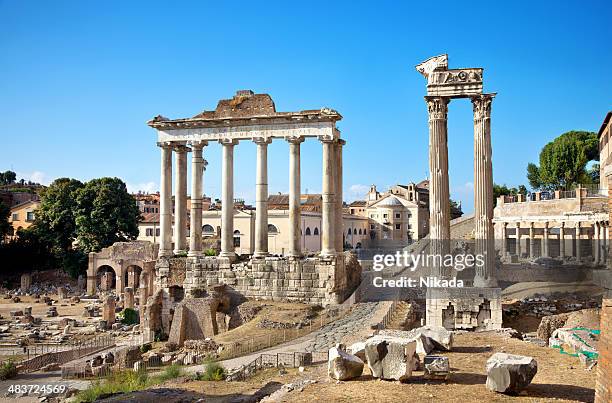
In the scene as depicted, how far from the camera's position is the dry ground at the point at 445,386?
11836mm

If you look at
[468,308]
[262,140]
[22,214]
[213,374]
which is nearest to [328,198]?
[262,140]

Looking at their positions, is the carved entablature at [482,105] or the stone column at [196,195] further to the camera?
the stone column at [196,195]

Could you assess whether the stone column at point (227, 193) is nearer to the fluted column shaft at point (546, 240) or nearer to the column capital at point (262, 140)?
the column capital at point (262, 140)

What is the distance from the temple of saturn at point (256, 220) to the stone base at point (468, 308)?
6760mm

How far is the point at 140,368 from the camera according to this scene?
23016mm

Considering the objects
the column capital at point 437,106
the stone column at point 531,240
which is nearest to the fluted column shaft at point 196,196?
the column capital at point 437,106

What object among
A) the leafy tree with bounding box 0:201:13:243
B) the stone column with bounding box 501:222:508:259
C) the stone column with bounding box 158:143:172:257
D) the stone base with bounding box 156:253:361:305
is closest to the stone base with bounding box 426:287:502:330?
the stone base with bounding box 156:253:361:305

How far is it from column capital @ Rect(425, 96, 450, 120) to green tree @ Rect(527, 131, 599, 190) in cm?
4382

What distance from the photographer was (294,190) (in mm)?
29578

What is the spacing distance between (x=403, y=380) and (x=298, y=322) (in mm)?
13500

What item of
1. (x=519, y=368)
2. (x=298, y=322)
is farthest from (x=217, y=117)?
(x=519, y=368)

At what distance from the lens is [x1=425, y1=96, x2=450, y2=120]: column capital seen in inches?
903

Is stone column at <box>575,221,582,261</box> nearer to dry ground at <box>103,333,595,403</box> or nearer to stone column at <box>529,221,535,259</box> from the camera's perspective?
stone column at <box>529,221,535,259</box>

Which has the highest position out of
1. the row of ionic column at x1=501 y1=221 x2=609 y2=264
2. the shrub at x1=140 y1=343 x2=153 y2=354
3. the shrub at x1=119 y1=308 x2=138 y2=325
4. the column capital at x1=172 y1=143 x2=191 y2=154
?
the column capital at x1=172 y1=143 x2=191 y2=154
